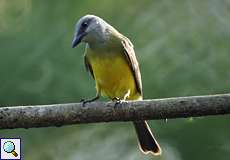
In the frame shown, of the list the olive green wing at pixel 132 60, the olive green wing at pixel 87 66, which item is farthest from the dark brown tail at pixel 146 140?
the olive green wing at pixel 87 66

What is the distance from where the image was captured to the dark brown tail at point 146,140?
416 cm

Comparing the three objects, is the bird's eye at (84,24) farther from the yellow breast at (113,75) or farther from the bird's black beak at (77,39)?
the yellow breast at (113,75)

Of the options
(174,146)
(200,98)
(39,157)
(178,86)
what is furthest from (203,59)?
(200,98)

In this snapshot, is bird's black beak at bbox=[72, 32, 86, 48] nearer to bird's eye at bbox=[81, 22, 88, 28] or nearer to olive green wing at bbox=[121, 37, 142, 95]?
bird's eye at bbox=[81, 22, 88, 28]

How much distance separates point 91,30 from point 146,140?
62 cm

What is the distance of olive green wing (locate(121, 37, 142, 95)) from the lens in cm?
411

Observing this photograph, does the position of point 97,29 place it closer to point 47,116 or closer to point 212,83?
point 212,83

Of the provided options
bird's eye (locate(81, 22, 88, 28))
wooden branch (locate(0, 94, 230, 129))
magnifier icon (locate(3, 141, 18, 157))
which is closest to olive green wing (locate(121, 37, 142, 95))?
bird's eye (locate(81, 22, 88, 28))

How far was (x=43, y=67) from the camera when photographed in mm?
4406

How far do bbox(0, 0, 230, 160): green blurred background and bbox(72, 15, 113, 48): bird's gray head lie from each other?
0.69 ft

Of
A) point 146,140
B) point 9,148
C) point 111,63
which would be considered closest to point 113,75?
point 111,63

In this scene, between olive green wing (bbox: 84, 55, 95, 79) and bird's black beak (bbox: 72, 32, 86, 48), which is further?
olive green wing (bbox: 84, 55, 95, 79)

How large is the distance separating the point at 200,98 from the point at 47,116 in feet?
1.91

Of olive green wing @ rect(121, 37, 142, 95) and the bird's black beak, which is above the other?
the bird's black beak
